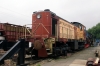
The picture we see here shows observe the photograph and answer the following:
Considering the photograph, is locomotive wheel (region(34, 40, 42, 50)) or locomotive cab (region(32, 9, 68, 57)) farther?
locomotive cab (region(32, 9, 68, 57))

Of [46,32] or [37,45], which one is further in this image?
[46,32]

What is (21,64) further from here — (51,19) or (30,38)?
(51,19)

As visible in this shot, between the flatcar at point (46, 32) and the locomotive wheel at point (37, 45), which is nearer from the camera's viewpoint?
the locomotive wheel at point (37, 45)

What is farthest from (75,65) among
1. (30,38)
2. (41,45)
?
(30,38)

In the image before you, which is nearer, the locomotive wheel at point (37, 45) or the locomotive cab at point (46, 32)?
the locomotive wheel at point (37, 45)

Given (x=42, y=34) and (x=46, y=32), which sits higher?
(x=46, y=32)

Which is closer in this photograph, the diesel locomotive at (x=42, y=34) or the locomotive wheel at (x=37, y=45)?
the locomotive wheel at (x=37, y=45)

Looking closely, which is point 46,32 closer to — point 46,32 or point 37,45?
point 46,32

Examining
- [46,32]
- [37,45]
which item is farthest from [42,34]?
[37,45]

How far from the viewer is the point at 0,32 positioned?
12828 mm

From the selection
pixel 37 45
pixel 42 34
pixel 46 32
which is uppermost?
pixel 46 32

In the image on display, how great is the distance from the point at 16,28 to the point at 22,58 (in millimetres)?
9611

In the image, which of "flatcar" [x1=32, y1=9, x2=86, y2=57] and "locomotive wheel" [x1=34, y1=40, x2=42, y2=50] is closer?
"locomotive wheel" [x1=34, y1=40, x2=42, y2=50]

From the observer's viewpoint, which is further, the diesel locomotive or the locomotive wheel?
the diesel locomotive
